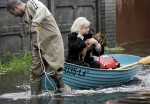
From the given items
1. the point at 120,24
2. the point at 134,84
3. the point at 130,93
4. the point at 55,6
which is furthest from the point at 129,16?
the point at 130,93

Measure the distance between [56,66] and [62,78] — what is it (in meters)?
0.44

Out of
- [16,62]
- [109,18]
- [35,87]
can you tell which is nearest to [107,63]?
[35,87]

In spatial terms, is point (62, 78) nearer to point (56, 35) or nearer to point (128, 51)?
point (56, 35)

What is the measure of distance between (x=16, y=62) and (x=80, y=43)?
3716mm

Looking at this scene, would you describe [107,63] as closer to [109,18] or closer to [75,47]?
[75,47]

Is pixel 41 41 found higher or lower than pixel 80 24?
lower

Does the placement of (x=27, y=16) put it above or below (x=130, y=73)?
above

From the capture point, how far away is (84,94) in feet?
31.1

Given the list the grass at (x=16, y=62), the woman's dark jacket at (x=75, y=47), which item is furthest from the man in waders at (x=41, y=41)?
the grass at (x=16, y=62)

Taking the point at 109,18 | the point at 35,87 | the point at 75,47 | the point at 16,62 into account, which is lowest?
the point at 16,62

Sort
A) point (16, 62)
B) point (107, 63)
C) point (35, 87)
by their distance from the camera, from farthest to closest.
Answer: point (16, 62)
point (107, 63)
point (35, 87)

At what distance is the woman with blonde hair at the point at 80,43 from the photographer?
31.9 ft

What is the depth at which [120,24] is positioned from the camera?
59.6ft

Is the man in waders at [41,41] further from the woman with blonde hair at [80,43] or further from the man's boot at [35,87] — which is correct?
the woman with blonde hair at [80,43]
